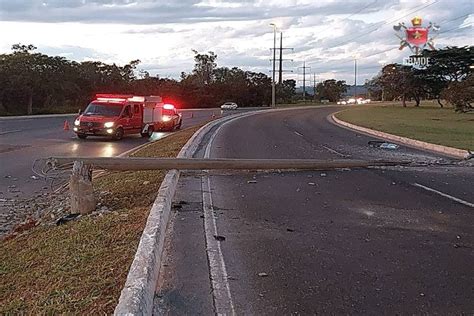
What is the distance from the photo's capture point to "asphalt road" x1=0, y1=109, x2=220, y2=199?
A: 535 inches

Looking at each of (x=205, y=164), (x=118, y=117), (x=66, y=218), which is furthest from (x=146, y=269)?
(x=118, y=117)

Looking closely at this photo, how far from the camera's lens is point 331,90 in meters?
154

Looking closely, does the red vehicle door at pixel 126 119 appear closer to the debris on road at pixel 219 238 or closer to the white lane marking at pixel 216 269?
the white lane marking at pixel 216 269

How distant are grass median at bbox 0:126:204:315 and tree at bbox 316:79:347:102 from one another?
482 feet

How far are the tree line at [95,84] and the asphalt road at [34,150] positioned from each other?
24.4 meters

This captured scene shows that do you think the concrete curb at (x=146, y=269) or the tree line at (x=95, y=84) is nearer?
the concrete curb at (x=146, y=269)

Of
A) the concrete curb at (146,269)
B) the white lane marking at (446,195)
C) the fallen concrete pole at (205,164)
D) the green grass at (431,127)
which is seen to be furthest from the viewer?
the green grass at (431,127)

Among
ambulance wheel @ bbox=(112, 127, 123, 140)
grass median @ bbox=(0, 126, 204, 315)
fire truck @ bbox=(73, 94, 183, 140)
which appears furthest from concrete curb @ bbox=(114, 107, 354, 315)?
ambulance wheel @ bbox=(112, 127, 123, 140)

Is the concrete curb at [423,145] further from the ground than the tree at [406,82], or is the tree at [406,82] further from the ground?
the tree at [406,82]

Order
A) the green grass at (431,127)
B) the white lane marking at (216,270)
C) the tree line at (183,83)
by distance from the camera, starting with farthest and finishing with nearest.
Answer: the tree line at (183,83) < the green grass at (431,127) < the white lane marking at (216,270)

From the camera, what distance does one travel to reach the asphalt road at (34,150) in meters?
13.6

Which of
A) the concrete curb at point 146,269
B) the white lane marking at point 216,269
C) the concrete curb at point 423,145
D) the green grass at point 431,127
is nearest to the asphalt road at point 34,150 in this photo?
the white lane marking at point 216,269

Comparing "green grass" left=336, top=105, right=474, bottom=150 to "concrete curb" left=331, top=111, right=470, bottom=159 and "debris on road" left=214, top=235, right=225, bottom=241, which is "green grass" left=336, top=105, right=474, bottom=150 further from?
"debris on road" left=214, top=235, right=225, bottom=241

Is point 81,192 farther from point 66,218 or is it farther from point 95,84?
point 95,84
